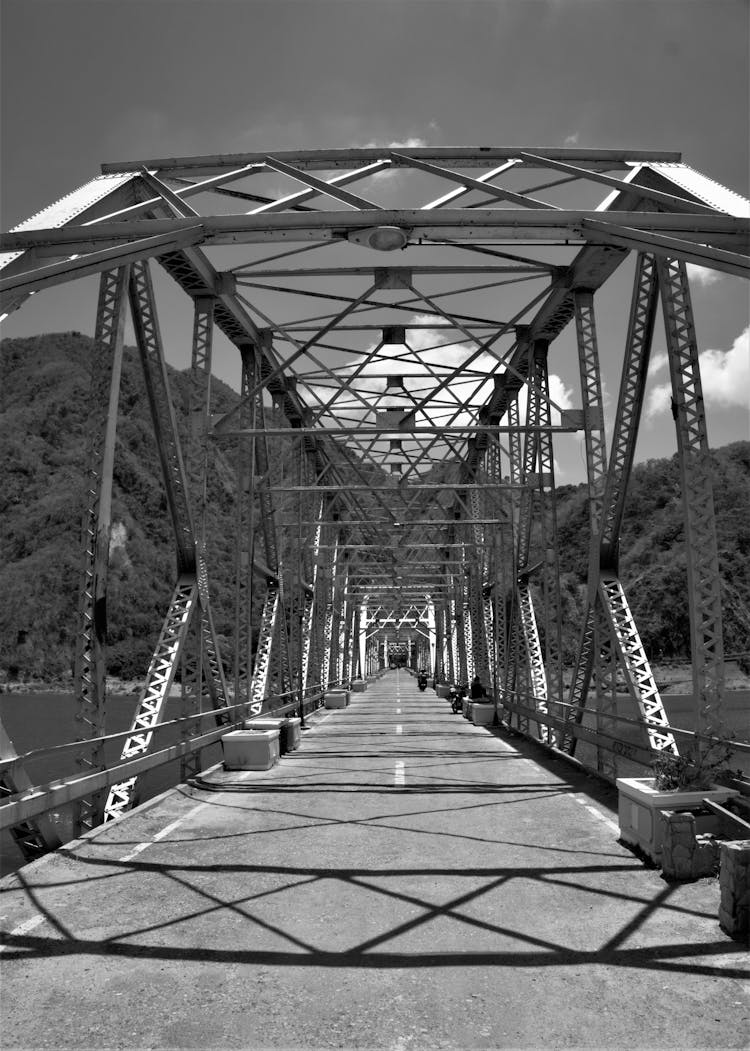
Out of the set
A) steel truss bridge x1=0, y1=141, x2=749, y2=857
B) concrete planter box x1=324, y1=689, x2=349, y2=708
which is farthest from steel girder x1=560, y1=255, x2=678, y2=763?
concrete planter box x1=324, y1=689, x2=349, y2=708

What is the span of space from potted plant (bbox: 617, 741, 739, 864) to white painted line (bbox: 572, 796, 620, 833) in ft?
3.47

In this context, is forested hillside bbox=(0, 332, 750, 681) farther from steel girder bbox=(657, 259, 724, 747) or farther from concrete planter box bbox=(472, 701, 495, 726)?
steel girder bbox=(657, 259, 724, 747)

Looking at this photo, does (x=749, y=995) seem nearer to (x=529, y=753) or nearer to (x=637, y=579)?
(x=529, y=753)

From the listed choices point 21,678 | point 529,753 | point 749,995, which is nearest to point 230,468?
point 21,678

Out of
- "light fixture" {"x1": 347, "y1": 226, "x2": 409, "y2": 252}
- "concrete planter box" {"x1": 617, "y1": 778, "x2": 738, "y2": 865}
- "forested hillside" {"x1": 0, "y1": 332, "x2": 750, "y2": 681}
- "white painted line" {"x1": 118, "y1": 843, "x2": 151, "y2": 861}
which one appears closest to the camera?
"concrete planter box" {"x1": 617, "y1": 778, "x2": 738, "y2": 865}

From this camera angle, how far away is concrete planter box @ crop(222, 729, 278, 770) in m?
15.8

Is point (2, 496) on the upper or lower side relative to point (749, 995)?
upper

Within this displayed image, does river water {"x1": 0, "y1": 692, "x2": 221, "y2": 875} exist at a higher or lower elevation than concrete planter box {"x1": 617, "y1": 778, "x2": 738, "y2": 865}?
lower

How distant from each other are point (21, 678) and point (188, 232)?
130597mm

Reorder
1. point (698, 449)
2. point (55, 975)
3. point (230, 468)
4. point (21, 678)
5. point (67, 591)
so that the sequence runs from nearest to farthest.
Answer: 1. point (55, 975)
2. point (698, 449)
3. point (21, 678)
4. point (67, 591)
5. point (230, 468)

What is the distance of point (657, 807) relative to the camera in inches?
326

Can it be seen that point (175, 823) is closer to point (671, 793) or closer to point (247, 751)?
point (247, 751)

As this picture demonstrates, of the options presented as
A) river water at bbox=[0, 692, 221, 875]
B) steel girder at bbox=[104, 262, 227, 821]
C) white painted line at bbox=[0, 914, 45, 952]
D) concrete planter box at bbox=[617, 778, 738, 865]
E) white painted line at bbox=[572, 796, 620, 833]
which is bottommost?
river water at bbox=[0, 692, 221, 875]

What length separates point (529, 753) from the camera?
18625 mm
